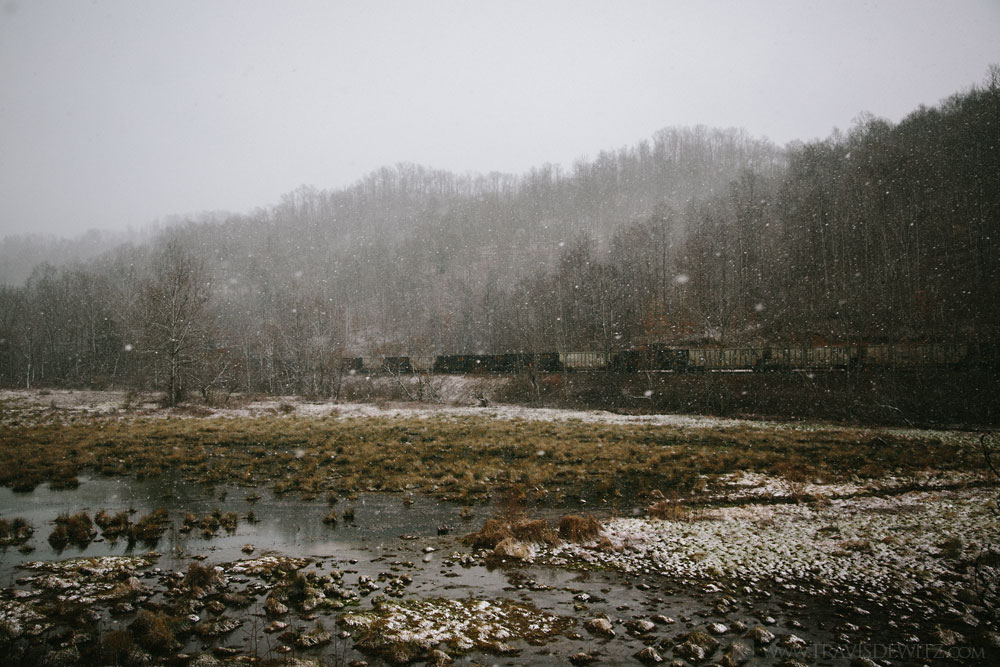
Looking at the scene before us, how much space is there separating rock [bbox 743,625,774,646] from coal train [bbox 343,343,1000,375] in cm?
3091

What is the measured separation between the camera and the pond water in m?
5.70

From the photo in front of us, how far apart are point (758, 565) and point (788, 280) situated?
5970cm

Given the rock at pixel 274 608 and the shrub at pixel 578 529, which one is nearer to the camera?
the rock at pixel 274 608

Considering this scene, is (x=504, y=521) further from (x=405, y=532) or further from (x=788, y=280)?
(x=788, y=280)

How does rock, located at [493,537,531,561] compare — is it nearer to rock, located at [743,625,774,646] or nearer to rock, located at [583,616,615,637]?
rock, located at [583,616,615,637]

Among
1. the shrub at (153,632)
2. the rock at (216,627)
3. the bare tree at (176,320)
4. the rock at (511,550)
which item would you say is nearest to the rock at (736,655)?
the rock at (511,550)

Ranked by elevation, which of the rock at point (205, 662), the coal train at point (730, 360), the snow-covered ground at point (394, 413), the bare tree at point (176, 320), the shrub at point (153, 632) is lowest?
the snow-covered ground at point (394, 413)

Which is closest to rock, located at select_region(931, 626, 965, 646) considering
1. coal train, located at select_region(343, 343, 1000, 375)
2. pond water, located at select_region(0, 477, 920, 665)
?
pond water, located at select_region(0, 477, 920, 665)

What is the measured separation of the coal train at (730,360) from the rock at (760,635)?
101ft

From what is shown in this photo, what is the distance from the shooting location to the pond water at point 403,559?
5.70m

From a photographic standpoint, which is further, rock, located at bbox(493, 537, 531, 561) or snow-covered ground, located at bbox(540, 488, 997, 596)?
rock, located at bbox(493, 537, 531, 561)

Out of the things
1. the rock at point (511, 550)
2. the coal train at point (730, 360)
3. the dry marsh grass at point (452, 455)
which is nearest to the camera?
the rock at point (511, 550)

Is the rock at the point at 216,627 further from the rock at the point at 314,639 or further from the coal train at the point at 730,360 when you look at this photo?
the coal train at the point at 730,360

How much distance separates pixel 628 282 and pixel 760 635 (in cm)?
5699
